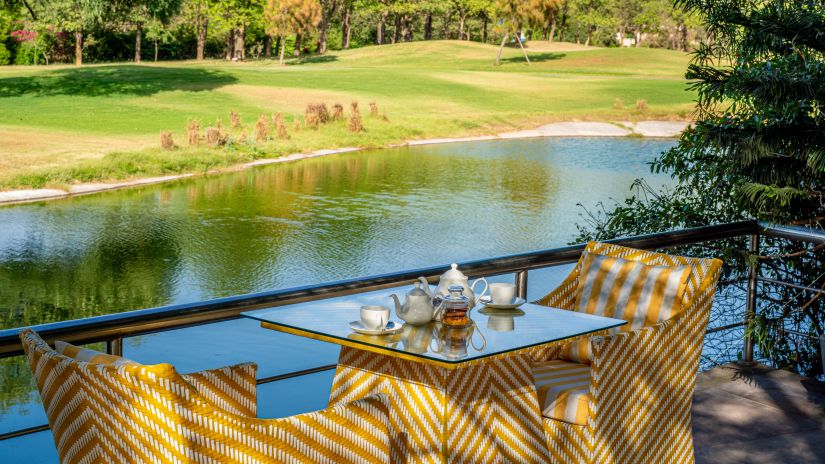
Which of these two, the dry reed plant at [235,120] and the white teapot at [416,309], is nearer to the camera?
the white teapot at [416,309]

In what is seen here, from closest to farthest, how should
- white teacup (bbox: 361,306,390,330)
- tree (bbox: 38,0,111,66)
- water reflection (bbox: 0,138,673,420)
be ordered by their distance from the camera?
white teacup (bbox: 361,306,390,330) < water reflection (bbox: 0,138,673,420) < tree (bbox: 38,0,111,66)

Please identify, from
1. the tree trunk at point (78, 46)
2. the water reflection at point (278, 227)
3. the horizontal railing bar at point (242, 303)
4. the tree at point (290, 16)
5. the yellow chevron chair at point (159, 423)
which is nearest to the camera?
the yellow chevron chair at point (159, 423)

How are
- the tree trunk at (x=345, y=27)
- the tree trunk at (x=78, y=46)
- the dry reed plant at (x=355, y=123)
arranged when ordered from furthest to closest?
1. the tree trunk at (x=345, y=27)
2. the tree trunk at (x=78, y=46)
3. the dry reed plant at (x=355, y=123)

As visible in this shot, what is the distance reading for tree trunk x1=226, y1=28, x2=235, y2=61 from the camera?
1901 inches

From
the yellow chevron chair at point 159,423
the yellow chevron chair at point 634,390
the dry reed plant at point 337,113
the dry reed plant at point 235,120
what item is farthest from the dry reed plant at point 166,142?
the yellow chevron chair at point 159,423

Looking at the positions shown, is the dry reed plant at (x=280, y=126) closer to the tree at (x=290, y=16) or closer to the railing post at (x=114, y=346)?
the tree at (x=290, y=16)

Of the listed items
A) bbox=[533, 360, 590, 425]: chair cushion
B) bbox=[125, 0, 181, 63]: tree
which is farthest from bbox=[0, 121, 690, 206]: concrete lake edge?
bbox=[533, 360, 590, 425]: chair cushion

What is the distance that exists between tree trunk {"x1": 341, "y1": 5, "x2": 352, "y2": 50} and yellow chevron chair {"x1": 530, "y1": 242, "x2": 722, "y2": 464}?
52.1 m

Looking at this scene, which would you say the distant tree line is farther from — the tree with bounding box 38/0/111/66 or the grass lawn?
the grass lawn

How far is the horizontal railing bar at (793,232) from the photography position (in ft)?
14.1

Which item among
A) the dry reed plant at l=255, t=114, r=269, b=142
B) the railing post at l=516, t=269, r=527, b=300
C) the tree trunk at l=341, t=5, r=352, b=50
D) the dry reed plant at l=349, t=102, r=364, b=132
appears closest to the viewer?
the railing post at l=516, t=269, r=527, b=300

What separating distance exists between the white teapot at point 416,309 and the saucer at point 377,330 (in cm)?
3

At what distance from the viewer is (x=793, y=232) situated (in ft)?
14.4

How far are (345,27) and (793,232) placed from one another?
52.2 m
